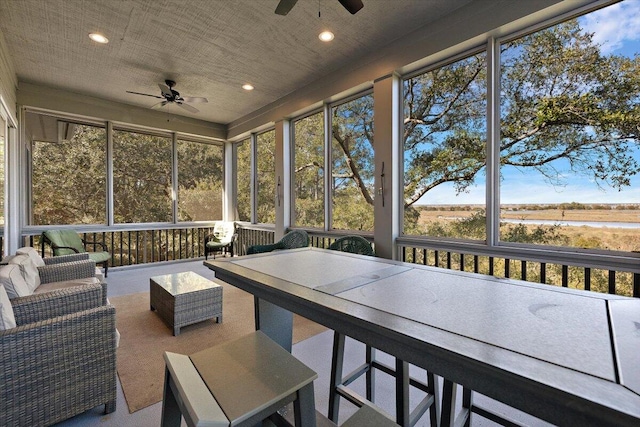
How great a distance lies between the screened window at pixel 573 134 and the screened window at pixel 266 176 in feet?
12.5

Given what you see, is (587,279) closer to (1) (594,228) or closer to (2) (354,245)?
(1) (594,228)

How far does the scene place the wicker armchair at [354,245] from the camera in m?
3.21

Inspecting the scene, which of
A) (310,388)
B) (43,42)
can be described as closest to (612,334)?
(310,388)

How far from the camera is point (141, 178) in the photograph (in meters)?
5.71

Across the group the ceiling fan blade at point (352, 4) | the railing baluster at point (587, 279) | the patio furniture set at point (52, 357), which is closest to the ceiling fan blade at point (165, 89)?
the patio furniture set at point (52, 357)

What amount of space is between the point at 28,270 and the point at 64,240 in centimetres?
232

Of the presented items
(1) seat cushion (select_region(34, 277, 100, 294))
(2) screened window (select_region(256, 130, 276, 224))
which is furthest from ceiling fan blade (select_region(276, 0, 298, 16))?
(2) screened window (select_region(256, 130, 276, 224))

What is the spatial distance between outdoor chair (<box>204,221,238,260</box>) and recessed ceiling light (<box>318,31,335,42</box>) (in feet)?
13.9

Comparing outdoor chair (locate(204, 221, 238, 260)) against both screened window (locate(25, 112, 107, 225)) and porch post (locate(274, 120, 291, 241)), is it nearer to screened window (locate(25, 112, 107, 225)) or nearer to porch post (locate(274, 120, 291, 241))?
porch post (locate(274, 120, 291, 241))

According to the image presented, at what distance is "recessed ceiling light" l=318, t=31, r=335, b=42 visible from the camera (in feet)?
10.4

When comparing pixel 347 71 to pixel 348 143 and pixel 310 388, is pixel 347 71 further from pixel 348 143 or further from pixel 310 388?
pixel 310 388

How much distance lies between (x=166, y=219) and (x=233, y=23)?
14.2 feet

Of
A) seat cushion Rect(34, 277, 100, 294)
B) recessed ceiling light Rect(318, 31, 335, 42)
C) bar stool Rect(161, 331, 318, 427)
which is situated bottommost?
seat cushion Rect(34, 277, 100, 294)

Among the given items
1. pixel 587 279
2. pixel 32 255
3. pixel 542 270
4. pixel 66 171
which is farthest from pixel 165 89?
pixel 587 279
